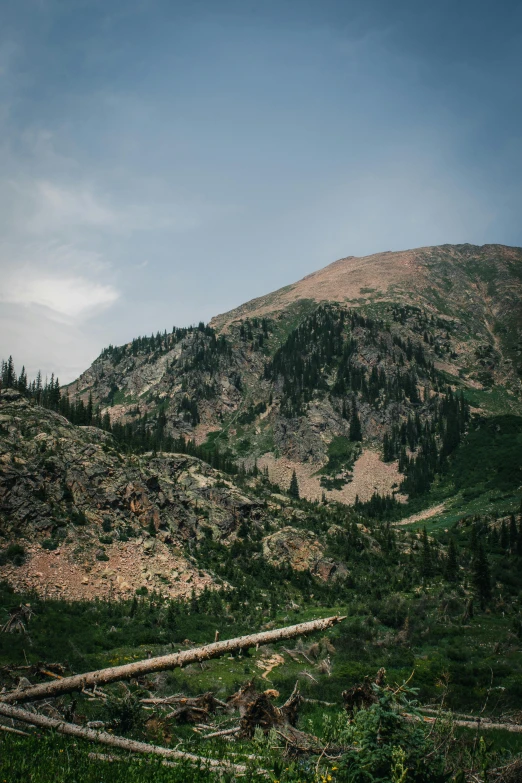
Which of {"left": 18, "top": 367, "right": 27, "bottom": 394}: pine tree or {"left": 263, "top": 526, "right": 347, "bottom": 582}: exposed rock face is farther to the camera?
{"left": 18, "top": 367, "right": 27, "bottom": 394}: pine tree

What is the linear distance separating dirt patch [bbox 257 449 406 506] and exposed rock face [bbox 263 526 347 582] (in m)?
64.0

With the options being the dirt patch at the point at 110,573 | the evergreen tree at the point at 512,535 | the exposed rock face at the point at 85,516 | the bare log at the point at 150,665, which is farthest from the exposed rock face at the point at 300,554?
the bare log at the point at 150,665

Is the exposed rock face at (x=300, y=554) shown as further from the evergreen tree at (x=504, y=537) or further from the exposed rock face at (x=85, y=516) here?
the evergreen tree at (x=504, y=537)

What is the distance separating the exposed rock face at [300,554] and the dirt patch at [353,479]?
64.0 m

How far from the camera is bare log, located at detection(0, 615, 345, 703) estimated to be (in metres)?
9.98

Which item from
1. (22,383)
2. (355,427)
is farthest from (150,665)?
(355,427)

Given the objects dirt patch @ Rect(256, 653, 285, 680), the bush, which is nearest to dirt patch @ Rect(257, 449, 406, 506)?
dirt patch @ Rect(256, 653, 285, 680)

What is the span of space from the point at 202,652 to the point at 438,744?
521 centimetres

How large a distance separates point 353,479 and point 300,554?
82.9 metres

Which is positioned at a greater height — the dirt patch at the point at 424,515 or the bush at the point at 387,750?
the bush at the point at 387,750

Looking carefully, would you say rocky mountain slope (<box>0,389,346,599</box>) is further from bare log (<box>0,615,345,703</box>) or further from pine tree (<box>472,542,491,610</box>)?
bare log (<box>0,615,345,703</box>)

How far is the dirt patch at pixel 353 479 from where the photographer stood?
139 metres

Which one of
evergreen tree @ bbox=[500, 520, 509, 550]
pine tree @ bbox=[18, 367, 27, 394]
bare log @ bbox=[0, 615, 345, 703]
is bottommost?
evergreen tree @ bbox=[500, 520, 509, 550]

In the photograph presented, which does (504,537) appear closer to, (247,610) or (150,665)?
(247,610)
